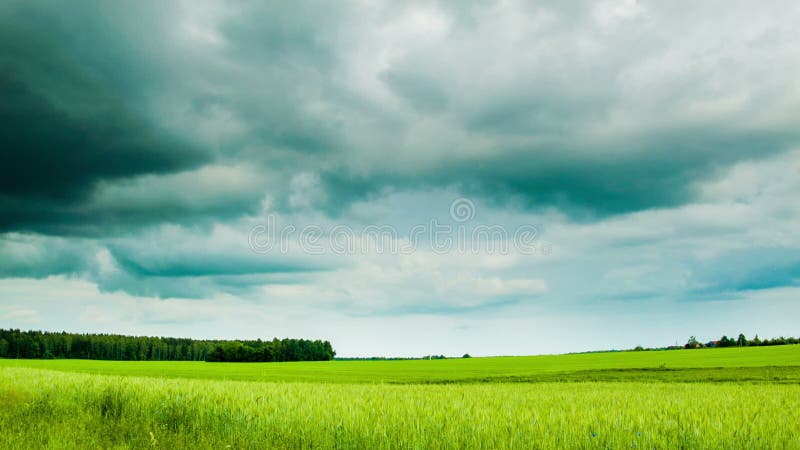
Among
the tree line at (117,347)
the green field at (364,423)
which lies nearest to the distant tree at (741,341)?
the tree line at (117,347)

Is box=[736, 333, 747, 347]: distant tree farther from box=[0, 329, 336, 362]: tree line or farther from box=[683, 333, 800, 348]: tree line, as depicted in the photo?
box=[0, 329, 336, 362]: tree line

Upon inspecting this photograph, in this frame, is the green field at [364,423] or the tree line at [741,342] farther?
the tree line at [741,342]

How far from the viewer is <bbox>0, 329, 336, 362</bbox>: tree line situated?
15138 centimetres

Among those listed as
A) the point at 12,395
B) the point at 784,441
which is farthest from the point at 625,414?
the point at 12,395

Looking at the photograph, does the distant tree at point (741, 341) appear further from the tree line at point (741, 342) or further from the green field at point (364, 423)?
the green field at point (364, 423)

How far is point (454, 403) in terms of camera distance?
1145cm

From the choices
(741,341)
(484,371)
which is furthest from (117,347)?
(741,341)

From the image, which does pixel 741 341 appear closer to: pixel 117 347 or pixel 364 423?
pixel 364 423

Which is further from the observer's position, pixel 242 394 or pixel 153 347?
pixel 153 347

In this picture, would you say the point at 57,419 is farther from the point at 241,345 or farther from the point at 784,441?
the point at 241,345

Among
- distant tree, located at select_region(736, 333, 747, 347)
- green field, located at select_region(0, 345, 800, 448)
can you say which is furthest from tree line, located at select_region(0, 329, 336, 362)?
green field, located at select_region(0, 345, 800, 448)

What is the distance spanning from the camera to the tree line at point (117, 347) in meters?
151

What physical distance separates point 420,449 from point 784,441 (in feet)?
17.0

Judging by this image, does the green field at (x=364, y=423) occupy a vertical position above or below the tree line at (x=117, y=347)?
above
